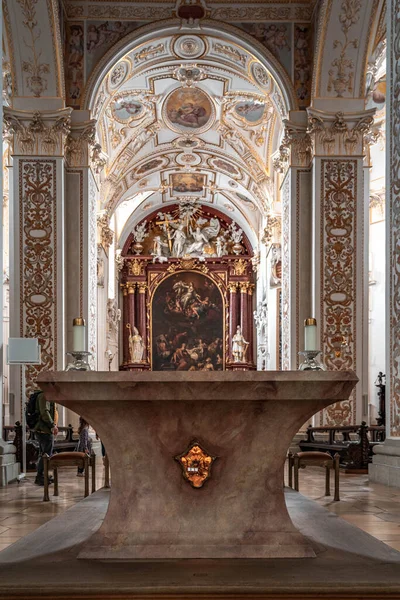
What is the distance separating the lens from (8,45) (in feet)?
43.5

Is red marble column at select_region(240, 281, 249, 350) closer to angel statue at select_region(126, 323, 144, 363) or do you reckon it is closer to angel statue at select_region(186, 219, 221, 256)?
angel statue at select_region(186, 219, 221, 256)

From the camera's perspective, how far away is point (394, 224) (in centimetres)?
790

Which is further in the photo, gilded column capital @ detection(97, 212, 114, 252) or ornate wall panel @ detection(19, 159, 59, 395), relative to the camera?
gilded column capital @ detection(97, 212, 114, 252)

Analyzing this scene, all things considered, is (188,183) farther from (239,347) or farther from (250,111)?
(250,111)

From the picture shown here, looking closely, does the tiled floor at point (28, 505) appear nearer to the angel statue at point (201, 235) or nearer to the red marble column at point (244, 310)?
the red marble column at point (244, 310)

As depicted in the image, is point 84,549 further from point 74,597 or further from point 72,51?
point 72,51

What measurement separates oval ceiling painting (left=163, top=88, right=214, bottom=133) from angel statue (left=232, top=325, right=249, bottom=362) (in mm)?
10011

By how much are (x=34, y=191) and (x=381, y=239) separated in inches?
539

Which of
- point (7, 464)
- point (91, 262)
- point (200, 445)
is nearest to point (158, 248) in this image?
point (91, 262)

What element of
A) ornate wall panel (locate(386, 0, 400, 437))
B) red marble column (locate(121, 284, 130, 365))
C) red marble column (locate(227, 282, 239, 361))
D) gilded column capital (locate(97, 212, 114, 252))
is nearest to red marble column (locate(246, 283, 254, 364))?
red marble column (locate(227, 282, 239, 361))

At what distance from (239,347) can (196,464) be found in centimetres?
2515

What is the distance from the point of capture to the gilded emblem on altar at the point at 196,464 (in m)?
4.18

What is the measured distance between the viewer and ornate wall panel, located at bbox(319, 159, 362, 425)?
44.2ft

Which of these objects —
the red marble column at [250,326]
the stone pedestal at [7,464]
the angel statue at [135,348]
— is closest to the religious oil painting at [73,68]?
the stone pedestal at [7,464]
